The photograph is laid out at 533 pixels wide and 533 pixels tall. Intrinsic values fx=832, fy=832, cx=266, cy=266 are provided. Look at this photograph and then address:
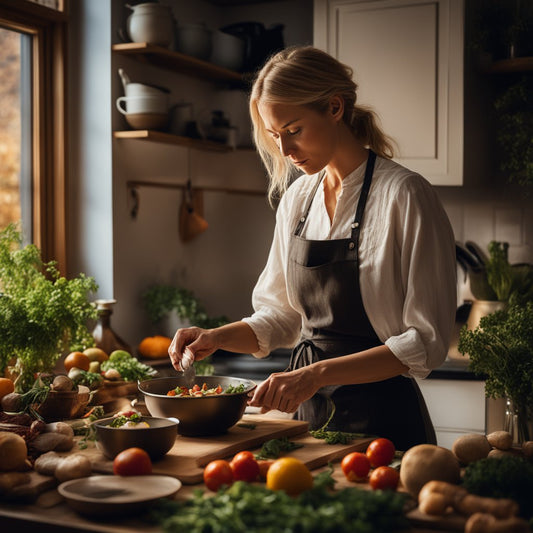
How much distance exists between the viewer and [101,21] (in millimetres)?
3188

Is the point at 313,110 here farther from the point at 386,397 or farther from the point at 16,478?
the point at 16,478

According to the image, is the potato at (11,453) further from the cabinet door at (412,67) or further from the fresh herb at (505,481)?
the cabinet door at (412,67)

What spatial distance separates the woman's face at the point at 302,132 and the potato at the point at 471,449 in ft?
2.46

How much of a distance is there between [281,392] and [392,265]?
437 millimetres

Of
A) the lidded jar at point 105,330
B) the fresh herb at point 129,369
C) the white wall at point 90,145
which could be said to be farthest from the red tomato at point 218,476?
the white wall at point 90,145

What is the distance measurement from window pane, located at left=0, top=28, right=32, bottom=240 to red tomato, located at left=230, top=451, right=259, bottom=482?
192cm

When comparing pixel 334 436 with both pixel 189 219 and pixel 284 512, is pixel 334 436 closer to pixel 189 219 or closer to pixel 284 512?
pixel 284 512

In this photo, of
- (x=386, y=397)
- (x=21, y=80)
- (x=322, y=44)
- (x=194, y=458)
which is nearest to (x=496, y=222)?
(x=322, y=44)

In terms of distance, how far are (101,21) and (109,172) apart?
1.89 ft

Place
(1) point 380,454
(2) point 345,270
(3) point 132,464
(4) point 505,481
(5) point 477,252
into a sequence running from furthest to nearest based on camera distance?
1. (5) point 477,252
2. (2) point 345,270
3. (1) point 380,454
4. (3) point 132,464
5. (4) point 505,481

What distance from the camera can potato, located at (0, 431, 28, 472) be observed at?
1517 mm

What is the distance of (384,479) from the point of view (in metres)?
1.41

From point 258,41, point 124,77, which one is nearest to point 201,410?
point 124,77

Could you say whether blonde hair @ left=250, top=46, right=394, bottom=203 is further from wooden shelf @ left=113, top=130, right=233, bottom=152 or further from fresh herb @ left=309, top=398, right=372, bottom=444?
wooden shelf @ left=113, top=130, right=233, bottom=152
